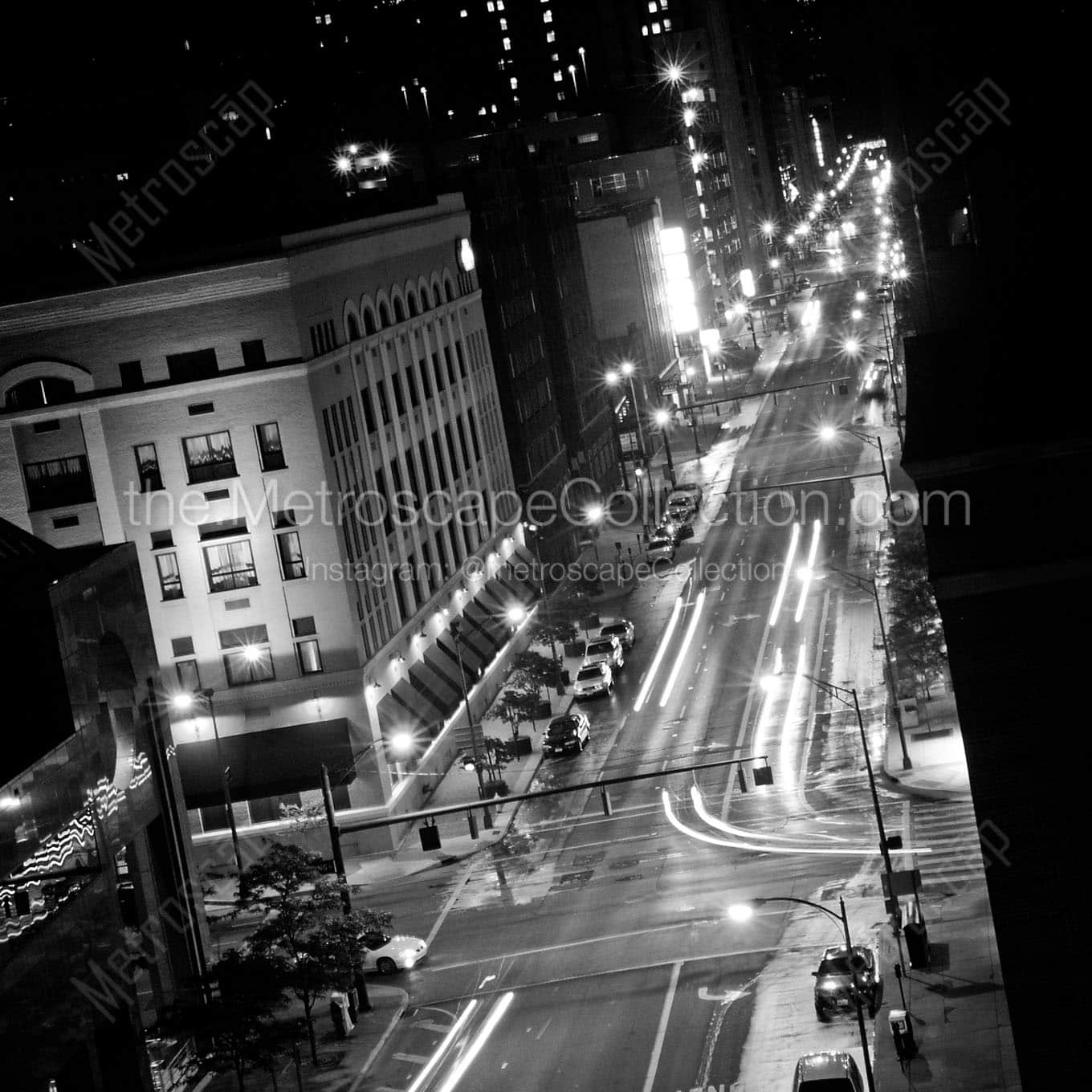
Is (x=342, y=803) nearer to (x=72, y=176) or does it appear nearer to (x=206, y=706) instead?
(x=206, y=706)

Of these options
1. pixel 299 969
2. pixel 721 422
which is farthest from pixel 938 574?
pixel 721 422

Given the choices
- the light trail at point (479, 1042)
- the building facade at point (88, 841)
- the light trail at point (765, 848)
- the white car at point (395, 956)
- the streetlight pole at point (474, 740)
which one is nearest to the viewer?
the building facade at point (88, 841)

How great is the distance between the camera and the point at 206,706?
220 ft

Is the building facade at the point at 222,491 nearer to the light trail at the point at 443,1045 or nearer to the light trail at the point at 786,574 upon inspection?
the light trail at the point at 786,574

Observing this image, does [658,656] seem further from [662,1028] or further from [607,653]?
[662,1028]

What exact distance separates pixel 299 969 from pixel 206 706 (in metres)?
22.8

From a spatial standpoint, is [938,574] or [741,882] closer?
[938,574]

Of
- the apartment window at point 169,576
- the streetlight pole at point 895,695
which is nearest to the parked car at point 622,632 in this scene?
the streetlight pole at point 895,695

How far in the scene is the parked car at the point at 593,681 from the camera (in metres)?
76.1

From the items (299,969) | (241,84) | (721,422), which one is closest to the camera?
(299,969)

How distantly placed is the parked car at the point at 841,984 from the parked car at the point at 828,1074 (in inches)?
229

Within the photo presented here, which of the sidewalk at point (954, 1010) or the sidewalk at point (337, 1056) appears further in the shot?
the sidewalk at point (337, 1056)

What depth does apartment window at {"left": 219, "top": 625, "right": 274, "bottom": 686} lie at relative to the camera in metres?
67.9

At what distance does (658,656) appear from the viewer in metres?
79.5
